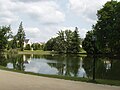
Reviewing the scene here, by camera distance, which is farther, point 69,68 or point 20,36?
point 20,36

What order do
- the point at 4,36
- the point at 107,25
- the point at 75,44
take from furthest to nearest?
the point at 75,44, the point at 4,36, the point at 107,25

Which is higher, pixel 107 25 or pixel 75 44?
pixel 107 25

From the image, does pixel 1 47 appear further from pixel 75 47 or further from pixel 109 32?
pixel 109 32

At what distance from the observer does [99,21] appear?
53.8 metres

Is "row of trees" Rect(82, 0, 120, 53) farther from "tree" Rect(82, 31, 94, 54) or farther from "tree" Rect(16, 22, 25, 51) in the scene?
"tree" Rect(16, 22, 25, 51)

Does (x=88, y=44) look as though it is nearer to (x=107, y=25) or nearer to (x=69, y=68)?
(x=107, y=25)

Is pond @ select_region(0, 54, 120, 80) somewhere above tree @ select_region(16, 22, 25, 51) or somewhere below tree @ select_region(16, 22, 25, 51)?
below

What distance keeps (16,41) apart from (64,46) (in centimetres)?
2136

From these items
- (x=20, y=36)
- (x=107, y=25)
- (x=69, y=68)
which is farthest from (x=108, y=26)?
(x=20, y=36)

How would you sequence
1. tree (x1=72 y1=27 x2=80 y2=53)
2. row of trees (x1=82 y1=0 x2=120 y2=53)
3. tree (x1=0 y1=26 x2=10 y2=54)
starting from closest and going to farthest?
row of trees (x1=82 y1=0 x2=120 y2=53), tree (x1=0 y1=26 x2=10 y2=54), tree (x1=72 y1=27 x2=80 y2=53)

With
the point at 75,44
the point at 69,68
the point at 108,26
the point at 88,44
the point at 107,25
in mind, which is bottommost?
the point at 69,68

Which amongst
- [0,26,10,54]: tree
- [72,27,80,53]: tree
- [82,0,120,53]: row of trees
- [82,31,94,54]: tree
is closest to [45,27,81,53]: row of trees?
[72,27,80,53]: tree

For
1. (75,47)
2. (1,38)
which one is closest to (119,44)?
Result: (1,38)

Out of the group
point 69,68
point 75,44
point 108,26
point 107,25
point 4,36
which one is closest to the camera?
point 69,68
